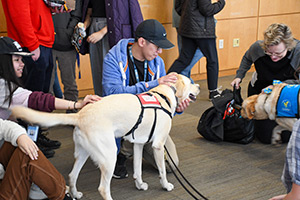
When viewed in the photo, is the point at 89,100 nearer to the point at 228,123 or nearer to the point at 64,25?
the point at 228,123

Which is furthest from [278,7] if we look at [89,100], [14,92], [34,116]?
[34,116]

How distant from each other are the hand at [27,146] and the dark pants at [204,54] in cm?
329

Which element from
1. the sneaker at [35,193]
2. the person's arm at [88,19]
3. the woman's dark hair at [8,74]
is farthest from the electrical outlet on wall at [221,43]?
the sneaker at [35,193]

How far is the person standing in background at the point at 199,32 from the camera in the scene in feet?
15.7

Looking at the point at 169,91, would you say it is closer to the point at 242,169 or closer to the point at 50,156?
the point at 242,169

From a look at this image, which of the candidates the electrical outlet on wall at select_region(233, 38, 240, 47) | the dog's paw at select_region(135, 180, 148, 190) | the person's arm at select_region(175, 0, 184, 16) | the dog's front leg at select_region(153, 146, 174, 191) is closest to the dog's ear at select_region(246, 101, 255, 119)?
the dog's front leg at select_region(153, 146, 174, 191)

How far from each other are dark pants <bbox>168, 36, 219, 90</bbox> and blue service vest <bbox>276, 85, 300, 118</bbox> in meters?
2.19

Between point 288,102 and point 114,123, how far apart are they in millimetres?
1380

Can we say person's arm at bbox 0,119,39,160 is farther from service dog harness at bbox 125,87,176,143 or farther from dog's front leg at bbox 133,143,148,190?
dog's front leg at bbox 133,143,148,190

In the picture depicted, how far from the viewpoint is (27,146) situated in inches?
78.1

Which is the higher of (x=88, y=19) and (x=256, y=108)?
(x=88, y=19)

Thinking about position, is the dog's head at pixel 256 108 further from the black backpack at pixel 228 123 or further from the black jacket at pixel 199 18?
the black jacket at pixel 199 18

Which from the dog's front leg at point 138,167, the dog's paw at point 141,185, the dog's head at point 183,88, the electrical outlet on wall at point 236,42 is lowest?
the dog's paw at point 141,185

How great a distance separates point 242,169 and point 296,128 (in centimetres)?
177
